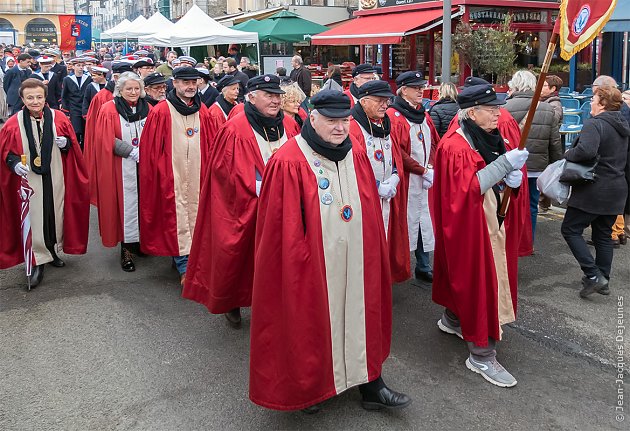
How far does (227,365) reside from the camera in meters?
4.70

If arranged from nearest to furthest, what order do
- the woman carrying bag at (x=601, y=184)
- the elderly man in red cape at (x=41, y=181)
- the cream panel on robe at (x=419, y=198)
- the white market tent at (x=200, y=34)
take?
the woman carrying bag at (x=601, y=184), the cream panel on robe at (x=419, y=198), the elderly man in red cape at (x=41, y=181), the white market tent at (x=200, y=34)

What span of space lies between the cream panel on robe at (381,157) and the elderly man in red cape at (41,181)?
10.2 feet

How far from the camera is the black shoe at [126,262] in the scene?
6945mm

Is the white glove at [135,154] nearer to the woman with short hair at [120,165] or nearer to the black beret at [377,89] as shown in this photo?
the woman with short hair at [120,165]

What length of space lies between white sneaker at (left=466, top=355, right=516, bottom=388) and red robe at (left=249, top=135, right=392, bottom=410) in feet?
3.55

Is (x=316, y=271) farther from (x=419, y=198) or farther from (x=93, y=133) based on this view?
(x=93, y=133)

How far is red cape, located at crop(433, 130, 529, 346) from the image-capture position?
4238 mm

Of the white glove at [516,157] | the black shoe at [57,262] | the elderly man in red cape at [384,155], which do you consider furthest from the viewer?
the black shoe at [57,262]

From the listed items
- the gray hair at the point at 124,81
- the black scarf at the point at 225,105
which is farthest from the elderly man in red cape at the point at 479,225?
the gray hair at the point at 124,81

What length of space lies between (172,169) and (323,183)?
3.09m

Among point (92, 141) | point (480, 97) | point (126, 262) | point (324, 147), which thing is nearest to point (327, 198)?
point (324, 147)

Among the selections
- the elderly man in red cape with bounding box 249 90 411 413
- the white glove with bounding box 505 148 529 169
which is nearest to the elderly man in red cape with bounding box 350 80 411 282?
the white glove with bounding box 505 148 529 169

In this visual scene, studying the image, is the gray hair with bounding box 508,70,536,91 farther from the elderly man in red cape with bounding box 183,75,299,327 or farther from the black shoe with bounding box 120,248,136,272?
the black shoe with bounding box 120,248,136,272

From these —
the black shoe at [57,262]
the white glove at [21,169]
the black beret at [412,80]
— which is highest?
the black beret at [412,80]
